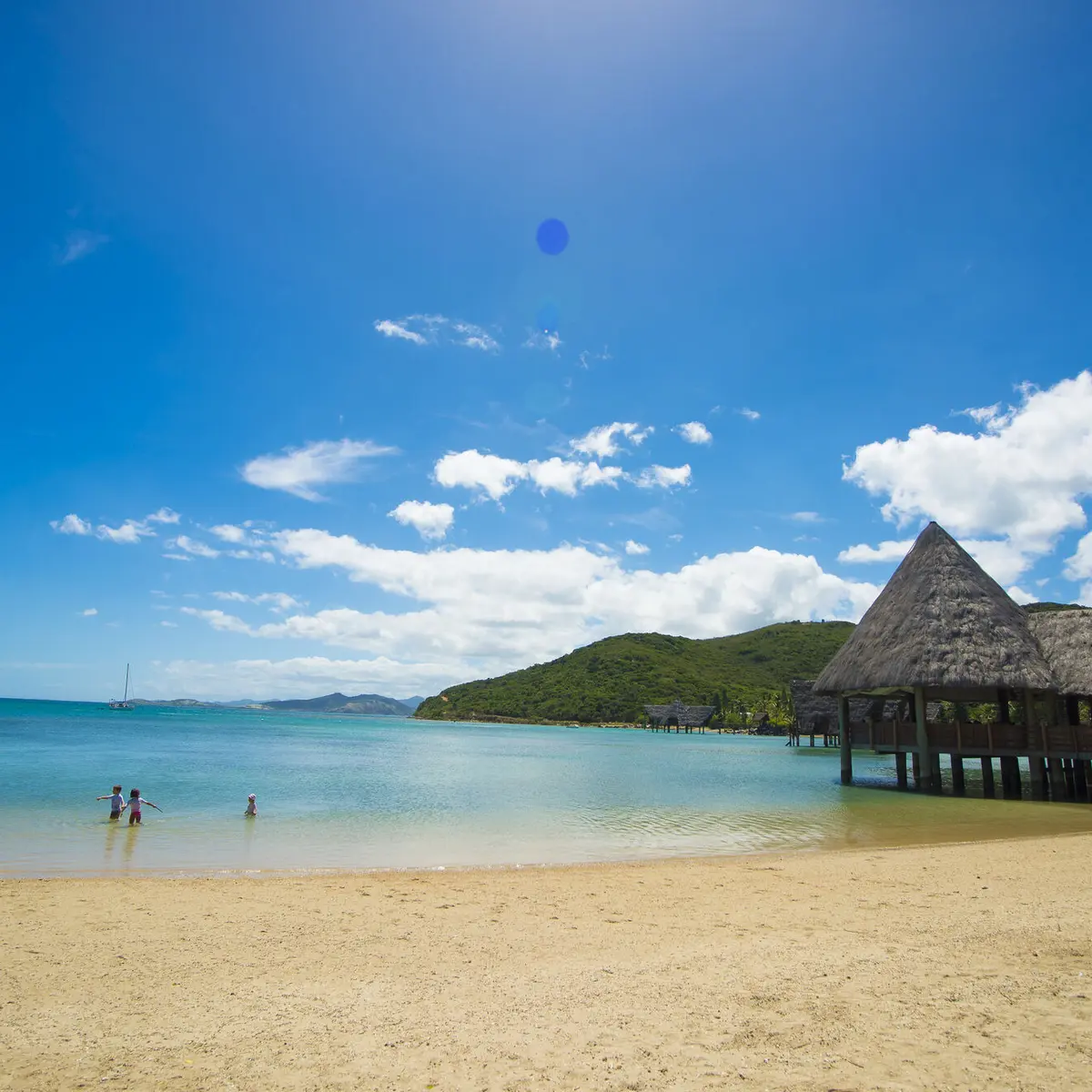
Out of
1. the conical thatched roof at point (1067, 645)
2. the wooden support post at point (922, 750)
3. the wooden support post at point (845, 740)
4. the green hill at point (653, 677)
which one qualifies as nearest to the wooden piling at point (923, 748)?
the wooden support post at point (922, 750)

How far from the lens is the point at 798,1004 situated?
203 inches

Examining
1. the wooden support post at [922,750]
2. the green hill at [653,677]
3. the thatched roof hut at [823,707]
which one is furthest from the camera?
the green hill at [653,677]

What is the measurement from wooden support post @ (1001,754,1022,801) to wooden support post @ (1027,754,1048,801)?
48cm

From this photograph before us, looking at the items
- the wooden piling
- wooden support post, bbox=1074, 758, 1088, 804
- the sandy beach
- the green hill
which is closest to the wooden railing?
the wooden piling

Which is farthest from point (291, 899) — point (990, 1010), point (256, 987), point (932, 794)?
point (932, 794)

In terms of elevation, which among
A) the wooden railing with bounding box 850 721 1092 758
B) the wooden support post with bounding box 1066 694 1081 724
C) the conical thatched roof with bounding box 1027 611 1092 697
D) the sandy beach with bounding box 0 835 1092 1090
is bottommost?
the sandy beach with bounding box 0 835 1092 1090

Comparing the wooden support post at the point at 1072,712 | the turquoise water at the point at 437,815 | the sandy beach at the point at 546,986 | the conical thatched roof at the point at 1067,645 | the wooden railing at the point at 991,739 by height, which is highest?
the conical thatched roof at the point at 1067,645

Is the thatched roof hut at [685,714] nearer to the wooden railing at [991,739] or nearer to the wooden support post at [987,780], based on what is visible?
the wooden railing at [991,739]

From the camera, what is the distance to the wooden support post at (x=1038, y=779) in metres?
22.2

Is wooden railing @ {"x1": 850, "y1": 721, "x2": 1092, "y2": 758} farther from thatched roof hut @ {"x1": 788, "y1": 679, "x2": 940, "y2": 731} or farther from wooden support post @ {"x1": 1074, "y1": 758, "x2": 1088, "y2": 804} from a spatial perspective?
thatched roof hut @ {"x1": 788, "y1": 679, "x2": 940, "y2": 731}

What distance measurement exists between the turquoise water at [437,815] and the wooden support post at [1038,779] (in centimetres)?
163

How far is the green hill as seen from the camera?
112438 mm

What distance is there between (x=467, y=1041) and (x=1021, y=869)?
9.77 m

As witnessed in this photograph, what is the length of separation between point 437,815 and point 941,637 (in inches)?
591
